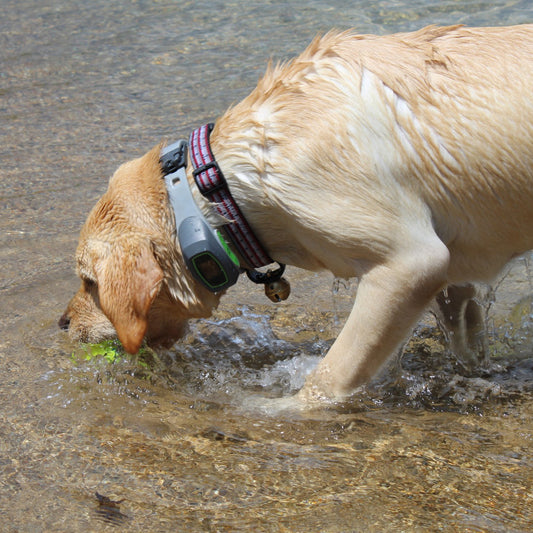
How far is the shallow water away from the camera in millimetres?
3053

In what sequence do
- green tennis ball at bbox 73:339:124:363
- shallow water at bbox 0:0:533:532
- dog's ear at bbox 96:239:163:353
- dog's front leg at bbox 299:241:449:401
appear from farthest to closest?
green tennis ball at bbox 73:339:124:363 < dog's ear at bbox 96:239:163:353 < dog's front leg at bbox 299:241:449:401 < shallow water at bbox 0:0:533:532

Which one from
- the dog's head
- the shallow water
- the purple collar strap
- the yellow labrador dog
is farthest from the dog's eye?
the purple collar strap

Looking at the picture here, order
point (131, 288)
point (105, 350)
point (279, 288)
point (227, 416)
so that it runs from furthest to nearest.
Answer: point (105, 350) → point (279, 288) → point (227, 416) → point (131, 288)

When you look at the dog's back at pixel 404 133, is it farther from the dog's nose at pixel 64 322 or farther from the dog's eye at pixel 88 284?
the dog's nose at pixel 64 322

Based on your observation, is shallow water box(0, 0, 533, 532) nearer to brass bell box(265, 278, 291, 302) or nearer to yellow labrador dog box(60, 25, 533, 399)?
yellow labrador dog box(60, 25, 533, 399)

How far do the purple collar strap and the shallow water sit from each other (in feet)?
2.78

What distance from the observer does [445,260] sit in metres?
3.55

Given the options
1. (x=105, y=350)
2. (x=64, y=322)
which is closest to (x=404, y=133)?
(x=105, y=350)

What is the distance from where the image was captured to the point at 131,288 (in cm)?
364

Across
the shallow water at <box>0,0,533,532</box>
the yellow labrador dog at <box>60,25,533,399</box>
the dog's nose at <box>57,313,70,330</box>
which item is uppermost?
the yellow labrador dog at <box>60,25,533,399</box>

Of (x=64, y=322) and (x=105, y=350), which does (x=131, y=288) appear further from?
(x=64, y=322)

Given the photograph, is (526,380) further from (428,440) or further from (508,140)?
(508,140)

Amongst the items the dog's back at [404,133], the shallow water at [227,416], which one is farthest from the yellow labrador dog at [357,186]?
the shallow water at [227,416]

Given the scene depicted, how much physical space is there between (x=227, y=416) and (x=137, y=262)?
0.91 m
